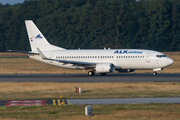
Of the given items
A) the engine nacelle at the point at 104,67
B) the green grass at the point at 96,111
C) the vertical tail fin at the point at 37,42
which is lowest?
the green grass at the point at 96,111

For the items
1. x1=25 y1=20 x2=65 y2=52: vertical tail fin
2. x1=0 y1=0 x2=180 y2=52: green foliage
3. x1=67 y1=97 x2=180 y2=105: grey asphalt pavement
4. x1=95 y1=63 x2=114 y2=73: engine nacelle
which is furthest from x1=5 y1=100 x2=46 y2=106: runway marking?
x1=0 y1=0 x2=180 y2=52: green foliage

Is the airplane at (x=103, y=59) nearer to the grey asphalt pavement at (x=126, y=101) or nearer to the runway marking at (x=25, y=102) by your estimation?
the grey asphalt pavement at (x=126, y=101)

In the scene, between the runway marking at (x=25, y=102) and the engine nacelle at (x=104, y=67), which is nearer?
the runway marking at (x=25, y=102)

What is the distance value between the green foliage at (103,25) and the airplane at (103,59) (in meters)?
68.1

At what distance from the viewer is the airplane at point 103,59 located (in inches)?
1753

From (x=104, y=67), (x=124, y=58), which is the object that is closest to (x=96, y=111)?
(x=104, y=67)

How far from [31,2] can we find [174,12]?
→ 69.7 meters

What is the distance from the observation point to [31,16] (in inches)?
5472

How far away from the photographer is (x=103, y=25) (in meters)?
125

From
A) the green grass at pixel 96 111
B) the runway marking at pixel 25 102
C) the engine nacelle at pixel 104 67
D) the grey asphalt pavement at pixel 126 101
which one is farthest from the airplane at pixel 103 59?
the green grass at pixel 96 111

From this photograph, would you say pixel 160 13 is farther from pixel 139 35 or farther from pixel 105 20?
pixel 105 20

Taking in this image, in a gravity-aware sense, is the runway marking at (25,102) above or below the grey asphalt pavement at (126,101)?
below

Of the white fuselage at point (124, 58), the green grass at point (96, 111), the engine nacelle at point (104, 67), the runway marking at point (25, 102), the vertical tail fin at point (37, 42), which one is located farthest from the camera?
the vertical tail fin at point (37, 42)

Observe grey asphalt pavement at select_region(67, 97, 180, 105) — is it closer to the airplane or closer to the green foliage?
the airplane
